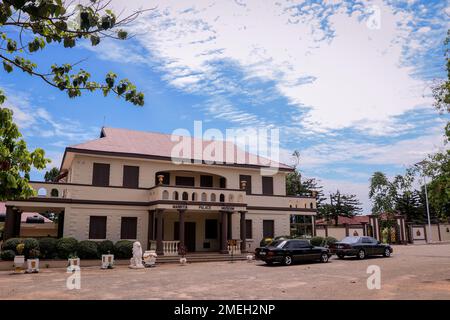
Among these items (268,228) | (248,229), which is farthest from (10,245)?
(268,228)

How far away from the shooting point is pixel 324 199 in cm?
5372

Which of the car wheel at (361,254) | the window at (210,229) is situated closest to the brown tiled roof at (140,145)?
the window at (210,229)

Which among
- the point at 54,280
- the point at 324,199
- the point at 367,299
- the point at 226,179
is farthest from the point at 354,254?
the point at 324,199

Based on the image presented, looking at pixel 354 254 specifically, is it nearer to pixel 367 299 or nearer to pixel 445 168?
pixel 445 168

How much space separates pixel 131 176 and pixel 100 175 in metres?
2.06

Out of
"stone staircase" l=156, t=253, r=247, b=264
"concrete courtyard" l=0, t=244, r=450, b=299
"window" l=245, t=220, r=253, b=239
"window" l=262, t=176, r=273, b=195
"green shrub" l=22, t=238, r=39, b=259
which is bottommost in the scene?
"concrete courtyard" l=0, t=244, r=450, b=299

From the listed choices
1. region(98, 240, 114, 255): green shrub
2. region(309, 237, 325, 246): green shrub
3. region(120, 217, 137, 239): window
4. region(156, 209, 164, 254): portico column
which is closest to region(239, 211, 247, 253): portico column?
region(309, 237, 325, 246): green shrub

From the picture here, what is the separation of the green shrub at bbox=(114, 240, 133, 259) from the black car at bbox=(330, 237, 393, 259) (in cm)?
1287

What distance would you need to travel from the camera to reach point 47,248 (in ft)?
71.6

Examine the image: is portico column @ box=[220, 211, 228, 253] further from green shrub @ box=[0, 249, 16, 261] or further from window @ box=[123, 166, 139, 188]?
green shrub @ box=[0, 249, 16, 261]

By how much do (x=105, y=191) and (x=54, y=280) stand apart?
1014 centimetres

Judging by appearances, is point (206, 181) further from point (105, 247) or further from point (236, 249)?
point (105, 247)

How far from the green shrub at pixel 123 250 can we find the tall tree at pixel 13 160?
668 inches

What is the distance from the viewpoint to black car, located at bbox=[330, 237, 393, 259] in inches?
976
